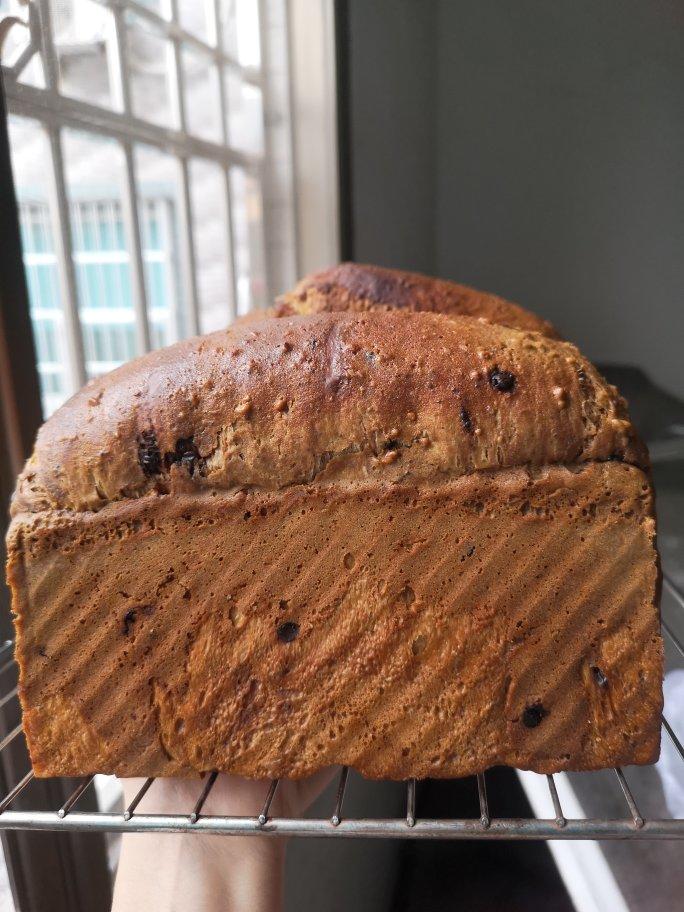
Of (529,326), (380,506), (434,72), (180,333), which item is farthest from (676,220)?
(380,506)

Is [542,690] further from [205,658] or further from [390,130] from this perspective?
[390,130]

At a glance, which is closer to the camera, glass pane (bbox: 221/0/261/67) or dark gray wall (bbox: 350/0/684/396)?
dark gray wall (bbox: 350/0/684/396)

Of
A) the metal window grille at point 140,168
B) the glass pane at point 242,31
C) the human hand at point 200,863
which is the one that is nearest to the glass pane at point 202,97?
the metal window grille at point 140,168

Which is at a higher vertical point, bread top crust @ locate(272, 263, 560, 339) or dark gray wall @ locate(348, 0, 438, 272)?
dark gray wall @ locate(348, 0, 438, 272)

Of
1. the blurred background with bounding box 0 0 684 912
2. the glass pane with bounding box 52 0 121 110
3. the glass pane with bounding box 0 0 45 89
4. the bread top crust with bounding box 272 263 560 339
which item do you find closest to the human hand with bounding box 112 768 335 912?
the blurred background with bounding box 0 0 684 912

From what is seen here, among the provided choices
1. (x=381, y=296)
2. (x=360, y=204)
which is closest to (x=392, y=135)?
(x=360, y=204)

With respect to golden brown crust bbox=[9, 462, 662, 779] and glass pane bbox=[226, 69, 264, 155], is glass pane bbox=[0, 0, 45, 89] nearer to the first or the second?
golden brown crust bbox=[9, 462, 662, 779]

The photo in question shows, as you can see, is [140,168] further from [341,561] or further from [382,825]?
[382,825]
